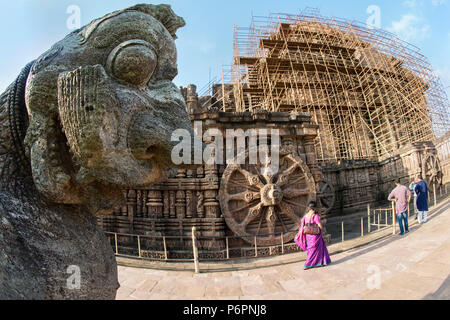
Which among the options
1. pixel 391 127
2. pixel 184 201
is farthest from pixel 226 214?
pixel 391 127

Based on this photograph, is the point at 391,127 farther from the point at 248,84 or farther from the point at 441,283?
the point at 441,283

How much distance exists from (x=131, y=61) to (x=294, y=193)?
5.71 metres

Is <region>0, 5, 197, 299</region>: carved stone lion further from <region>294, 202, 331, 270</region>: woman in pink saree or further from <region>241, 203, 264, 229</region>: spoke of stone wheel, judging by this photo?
<region>241, 203, 264, 229</region>: spoke of stone wheel

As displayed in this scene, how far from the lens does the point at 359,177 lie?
12.7 meters

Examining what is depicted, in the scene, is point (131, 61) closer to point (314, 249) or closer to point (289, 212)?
point (314, 249)

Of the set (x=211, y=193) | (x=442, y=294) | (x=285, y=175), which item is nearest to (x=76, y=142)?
(x=442, y=294)

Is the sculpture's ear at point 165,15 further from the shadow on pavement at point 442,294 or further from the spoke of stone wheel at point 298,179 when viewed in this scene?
the spoke of stone wheel at point 298,179

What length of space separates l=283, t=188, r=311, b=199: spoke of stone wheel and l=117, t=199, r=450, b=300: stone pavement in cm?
149

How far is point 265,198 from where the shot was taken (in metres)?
5.71

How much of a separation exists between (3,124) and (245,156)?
5.15 m

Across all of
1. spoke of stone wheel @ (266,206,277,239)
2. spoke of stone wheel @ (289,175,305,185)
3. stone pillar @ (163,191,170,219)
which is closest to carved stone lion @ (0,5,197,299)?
stone pillar @ (163,191,170,219)

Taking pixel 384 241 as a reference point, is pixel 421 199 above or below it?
above

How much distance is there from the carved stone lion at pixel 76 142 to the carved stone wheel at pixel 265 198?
4804mm

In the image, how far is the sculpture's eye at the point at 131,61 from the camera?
0.89 metres
